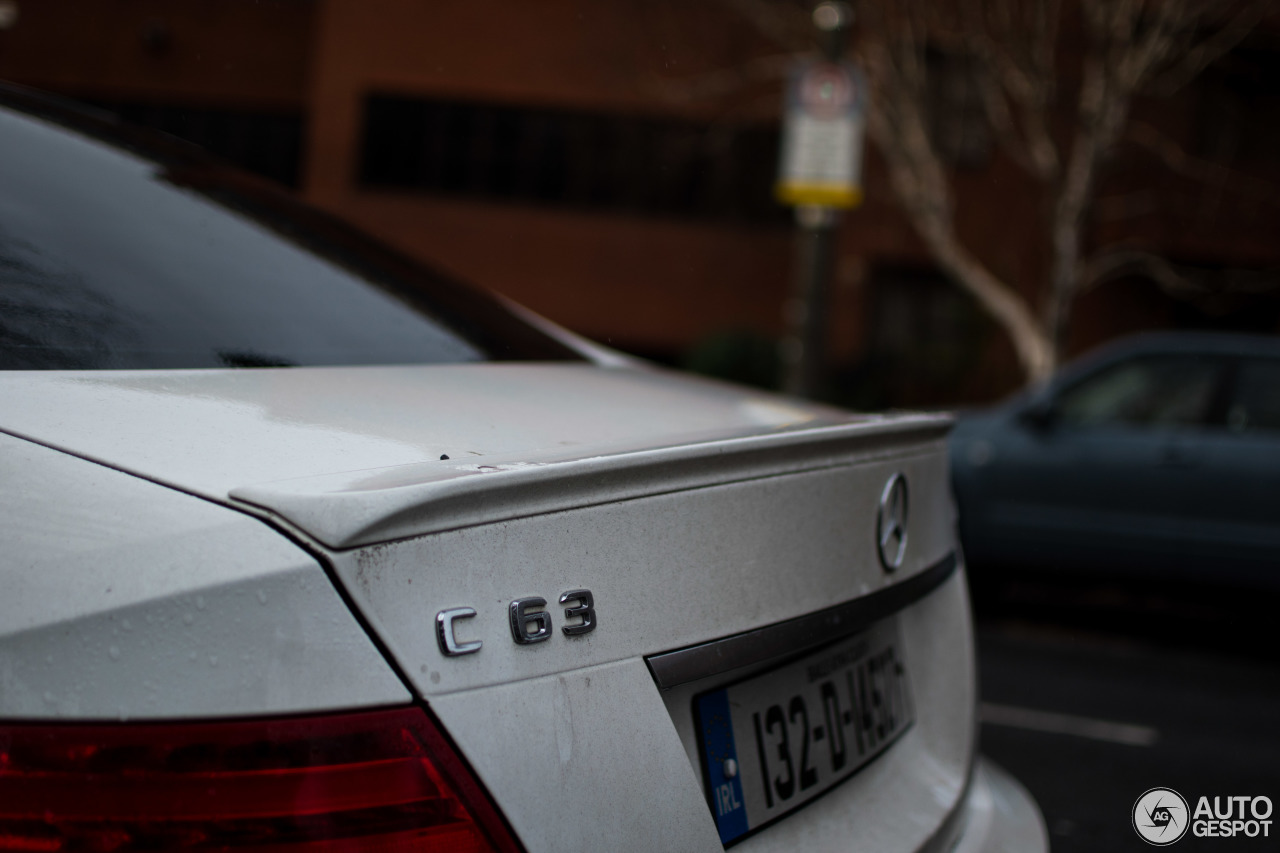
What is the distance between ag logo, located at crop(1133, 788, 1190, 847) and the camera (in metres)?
2.31

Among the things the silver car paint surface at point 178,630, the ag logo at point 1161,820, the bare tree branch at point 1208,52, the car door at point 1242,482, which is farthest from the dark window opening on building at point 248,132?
the silver car paint surface at point 178,630

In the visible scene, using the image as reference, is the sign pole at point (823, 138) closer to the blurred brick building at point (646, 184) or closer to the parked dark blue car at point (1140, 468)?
the parked dark blue car at point (1140, 468)

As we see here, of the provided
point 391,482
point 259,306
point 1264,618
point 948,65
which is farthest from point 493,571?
point 948,65

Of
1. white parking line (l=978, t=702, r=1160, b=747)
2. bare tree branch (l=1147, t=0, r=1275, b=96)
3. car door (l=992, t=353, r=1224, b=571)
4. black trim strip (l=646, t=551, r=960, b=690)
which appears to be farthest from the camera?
bare tree branch (l=1147, t=0, r=1275, b=96)

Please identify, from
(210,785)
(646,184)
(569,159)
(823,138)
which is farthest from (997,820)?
(569,159)

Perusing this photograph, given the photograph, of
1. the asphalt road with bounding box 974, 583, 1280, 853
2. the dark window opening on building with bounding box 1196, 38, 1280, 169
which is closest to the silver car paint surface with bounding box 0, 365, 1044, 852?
the asphalt road with bounding box 974, 583, 1280, 853

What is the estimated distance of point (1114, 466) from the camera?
21.7ft

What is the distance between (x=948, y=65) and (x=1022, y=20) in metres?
5.51

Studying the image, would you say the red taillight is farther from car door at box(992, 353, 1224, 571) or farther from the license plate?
car door at box(992, 353, 1224, 571)

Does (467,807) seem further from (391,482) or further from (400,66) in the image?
(400,66)

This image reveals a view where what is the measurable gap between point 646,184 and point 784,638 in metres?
19.4

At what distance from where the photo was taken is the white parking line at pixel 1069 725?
4.54m

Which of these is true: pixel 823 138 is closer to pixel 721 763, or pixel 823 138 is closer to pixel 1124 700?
pixel 1124 700

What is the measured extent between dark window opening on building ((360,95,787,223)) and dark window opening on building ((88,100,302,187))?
3.42 m
